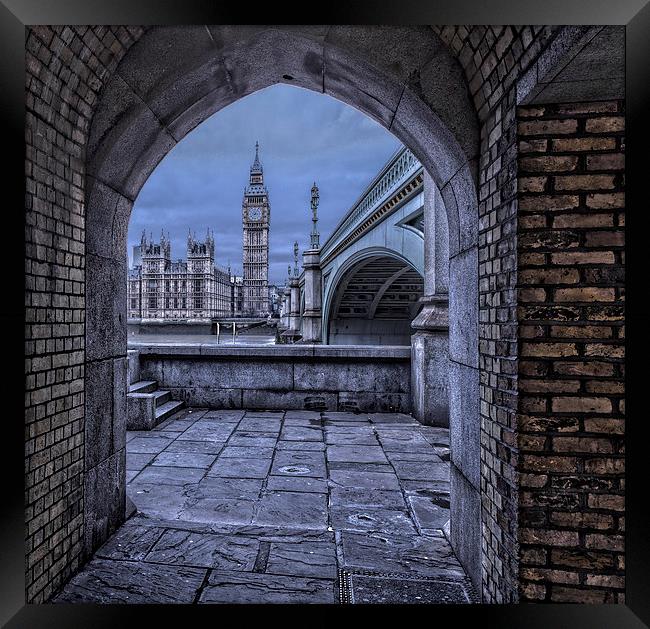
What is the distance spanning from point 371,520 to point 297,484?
101cm

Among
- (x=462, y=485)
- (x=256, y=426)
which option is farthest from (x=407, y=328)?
(x=462, y=485)

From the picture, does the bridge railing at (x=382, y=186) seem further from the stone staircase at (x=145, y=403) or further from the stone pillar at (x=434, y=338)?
the stone staircase at (x=145, y=403)

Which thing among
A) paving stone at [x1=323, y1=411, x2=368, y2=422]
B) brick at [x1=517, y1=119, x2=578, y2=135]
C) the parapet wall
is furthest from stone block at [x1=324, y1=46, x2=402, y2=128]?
paving stone at [x1=323, y1=411, x2=368, y2=422]

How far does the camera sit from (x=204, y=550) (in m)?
2.97

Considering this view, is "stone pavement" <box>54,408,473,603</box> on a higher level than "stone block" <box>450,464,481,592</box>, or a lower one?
lower

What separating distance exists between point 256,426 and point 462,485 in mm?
4087

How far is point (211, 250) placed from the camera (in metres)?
96.0

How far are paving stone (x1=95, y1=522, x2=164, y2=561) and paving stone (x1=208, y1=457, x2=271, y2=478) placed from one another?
47.3 inches

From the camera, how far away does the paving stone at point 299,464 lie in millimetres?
4535

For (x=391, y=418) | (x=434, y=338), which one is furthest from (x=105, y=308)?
(x=391, y=418)

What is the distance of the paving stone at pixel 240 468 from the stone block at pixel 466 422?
2283 mm

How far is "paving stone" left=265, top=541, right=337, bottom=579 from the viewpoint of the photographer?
273 cm

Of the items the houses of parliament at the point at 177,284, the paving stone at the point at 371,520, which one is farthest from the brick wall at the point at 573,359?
the houses of parliament at the point at 177,284

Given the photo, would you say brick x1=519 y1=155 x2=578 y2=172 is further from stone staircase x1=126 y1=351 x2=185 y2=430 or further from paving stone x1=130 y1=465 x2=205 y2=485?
stone staircase x1=126 y1=351 x2=185 y2=430
